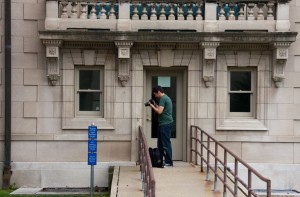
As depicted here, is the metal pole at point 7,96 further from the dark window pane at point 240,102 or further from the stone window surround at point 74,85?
the dark window pane at point 240,102

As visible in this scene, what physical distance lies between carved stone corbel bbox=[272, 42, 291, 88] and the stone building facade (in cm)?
3

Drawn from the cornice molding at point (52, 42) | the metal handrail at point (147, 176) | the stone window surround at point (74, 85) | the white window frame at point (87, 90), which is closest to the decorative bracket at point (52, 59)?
the cornice molding at point (52, 42)

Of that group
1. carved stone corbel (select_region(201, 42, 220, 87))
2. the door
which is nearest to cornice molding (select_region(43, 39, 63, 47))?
the door

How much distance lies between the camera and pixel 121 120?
546 inches

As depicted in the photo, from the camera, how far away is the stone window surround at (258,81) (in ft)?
45.6

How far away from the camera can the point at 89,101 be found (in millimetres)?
14094

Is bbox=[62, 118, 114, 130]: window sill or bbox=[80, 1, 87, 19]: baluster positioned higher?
bbox=[80, 1, 87, 19]: baluster

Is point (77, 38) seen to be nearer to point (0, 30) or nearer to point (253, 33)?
point (0, 30)

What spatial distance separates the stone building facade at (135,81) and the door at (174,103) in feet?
1.01

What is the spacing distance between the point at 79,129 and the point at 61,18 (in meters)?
2.94

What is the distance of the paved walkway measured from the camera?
1045 centimetres

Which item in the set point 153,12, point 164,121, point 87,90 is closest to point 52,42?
point 87,90

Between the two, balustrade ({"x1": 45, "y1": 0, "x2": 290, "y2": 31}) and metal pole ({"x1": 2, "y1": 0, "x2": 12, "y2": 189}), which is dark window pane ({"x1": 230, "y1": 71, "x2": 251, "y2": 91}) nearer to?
balustrade ({"x1": 45, "y1": 0, "x2": 290, "y2": 31})

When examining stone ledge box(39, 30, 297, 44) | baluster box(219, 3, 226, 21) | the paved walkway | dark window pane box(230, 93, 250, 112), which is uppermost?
baluster box(219, 3, 226, 21)
